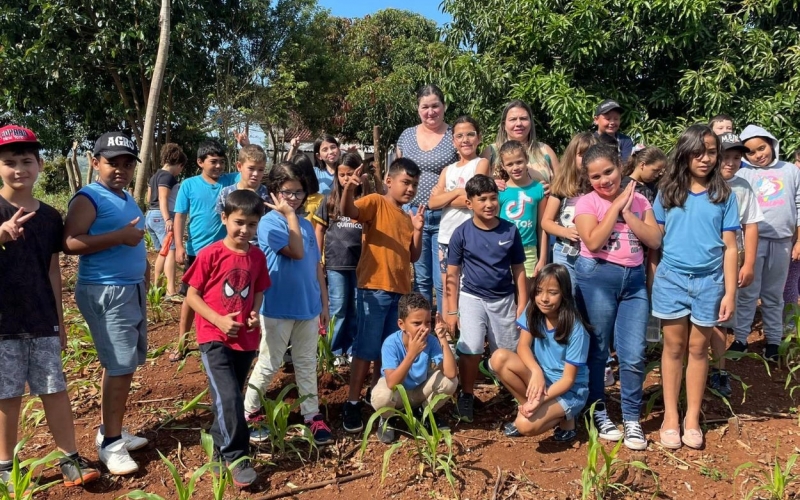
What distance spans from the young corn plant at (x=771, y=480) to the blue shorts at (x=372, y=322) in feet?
6.58

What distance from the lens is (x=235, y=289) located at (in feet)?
9.64

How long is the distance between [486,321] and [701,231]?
1.31m

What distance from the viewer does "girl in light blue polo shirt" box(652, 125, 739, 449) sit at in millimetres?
3141

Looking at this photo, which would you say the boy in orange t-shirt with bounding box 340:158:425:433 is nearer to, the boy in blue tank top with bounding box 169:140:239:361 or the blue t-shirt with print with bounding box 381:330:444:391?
the blue t-shirt with print with bounding box 381:330:444:391

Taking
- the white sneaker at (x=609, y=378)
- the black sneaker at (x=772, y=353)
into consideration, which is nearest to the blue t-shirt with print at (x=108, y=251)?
the white sneaker at (x=609, y=378)

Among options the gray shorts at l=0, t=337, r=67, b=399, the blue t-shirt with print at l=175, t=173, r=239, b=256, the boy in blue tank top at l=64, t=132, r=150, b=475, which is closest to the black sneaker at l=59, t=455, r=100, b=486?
the boy in blue tank top at l=64, t=132, r=150, b=475

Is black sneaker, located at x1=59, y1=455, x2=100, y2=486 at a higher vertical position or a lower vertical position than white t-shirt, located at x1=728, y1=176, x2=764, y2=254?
lower

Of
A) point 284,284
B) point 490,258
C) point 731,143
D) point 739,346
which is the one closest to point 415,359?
point 490,258

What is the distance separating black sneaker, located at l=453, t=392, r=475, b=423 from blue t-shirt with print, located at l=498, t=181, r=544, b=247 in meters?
1.08

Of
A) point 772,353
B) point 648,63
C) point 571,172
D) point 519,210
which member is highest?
point 648,63

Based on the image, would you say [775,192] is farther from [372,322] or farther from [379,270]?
[372,322]

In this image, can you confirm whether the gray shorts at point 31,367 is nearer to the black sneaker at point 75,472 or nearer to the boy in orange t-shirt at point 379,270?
the black sneaker at point 75,472

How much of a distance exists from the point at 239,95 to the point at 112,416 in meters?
11.8

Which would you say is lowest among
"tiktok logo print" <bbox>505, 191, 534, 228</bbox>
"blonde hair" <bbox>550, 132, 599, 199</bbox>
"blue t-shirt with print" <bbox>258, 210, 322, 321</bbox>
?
"blue t-shirt with print" <bbox>258, 210, 322, 321</bbox>
